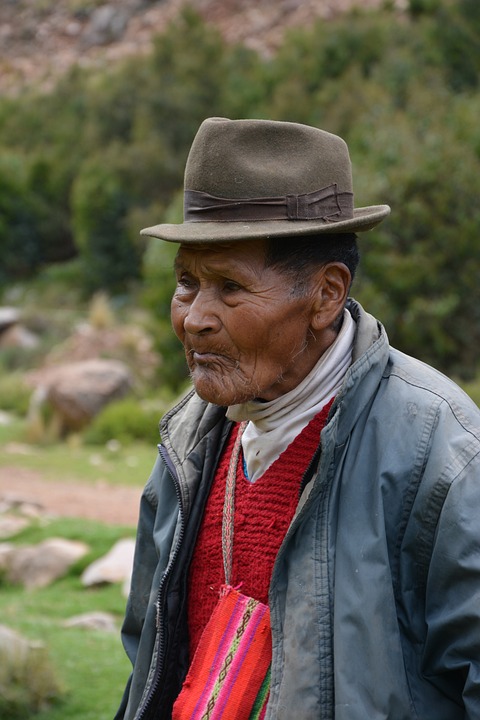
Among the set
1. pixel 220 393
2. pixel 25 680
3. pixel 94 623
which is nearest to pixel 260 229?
pixel 220 393

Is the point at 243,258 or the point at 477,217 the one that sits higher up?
the point at 243,258

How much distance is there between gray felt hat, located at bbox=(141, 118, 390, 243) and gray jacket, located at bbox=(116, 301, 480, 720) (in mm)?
318

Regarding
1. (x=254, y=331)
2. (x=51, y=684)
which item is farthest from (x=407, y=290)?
(x=254, y=331)

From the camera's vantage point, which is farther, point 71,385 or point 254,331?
point 71,385

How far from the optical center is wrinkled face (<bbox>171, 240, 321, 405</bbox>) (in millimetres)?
2328

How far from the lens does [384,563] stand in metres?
2.09

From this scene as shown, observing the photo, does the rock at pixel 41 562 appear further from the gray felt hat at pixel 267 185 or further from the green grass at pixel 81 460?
the gray felt hat at pixel 267 185

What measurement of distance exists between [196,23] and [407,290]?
33006 millimetres

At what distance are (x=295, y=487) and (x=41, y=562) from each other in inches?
250

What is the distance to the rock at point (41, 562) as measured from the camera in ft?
27.1

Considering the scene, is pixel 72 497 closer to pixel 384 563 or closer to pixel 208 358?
pixel 208 358

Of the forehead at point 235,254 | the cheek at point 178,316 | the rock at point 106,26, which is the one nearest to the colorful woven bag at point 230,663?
the cheek at point 178,316

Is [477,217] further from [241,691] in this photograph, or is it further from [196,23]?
[196,23]

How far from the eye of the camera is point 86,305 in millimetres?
31125
